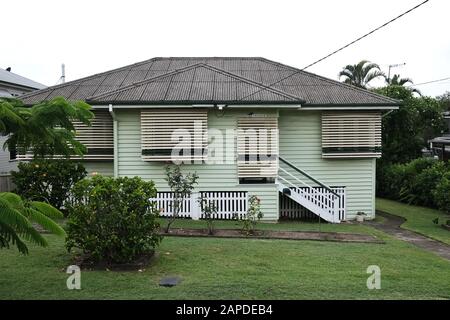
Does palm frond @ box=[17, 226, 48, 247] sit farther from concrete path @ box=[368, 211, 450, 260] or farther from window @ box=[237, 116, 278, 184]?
window @ box=[237, 116, 278, 184]

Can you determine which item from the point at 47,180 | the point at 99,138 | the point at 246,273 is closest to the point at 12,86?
the point at 99,138

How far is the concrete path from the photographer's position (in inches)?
463

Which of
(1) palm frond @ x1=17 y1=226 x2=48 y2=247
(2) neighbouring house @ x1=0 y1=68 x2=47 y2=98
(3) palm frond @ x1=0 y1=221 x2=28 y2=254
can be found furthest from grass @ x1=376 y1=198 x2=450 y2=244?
(2) neighbouring house @ x1=0 y1=68 x2=47 y2=98

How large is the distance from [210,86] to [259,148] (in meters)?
2.92

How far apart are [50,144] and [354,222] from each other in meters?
12.3

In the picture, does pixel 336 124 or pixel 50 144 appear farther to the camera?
pixel 336 124

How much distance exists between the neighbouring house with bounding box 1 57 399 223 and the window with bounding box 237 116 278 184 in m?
0.03

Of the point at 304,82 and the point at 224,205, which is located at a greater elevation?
the point at 304,82

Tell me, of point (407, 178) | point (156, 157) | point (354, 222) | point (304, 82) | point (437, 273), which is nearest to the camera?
point (437, 273)

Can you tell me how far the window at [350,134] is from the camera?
16797 millimetres

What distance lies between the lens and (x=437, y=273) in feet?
28.7

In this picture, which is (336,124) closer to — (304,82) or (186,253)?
(304,82)

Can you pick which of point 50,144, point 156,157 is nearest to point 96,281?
point 50,144

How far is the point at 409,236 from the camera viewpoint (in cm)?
1408
